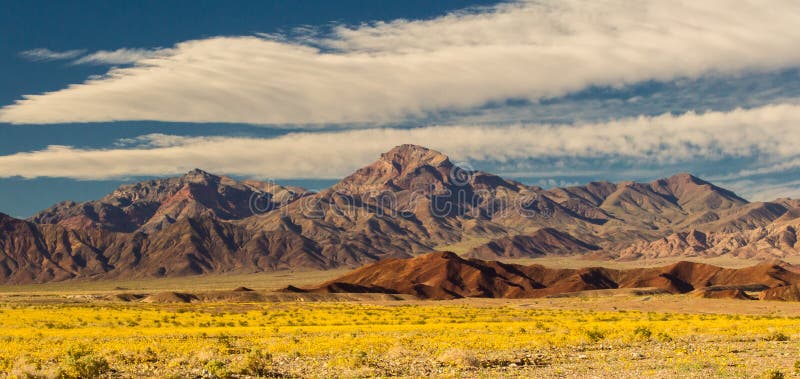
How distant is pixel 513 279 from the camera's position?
539 feet

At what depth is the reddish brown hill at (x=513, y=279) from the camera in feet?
489

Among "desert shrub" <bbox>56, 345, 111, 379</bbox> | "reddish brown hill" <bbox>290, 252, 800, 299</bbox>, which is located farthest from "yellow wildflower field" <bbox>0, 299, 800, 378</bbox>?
"reddish brown hill" <bbox>290, 252, 800, 299</bbox>

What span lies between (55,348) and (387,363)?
57.7 feet

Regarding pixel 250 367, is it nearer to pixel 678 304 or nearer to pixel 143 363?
pixel 143 363

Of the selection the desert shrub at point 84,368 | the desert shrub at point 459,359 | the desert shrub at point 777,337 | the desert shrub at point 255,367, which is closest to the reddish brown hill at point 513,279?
the desert shrub at point 777,337

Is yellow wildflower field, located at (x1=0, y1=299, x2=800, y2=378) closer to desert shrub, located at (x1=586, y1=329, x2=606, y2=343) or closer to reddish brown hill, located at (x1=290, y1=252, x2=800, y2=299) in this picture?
desert shrub, located at (x1=586, y1=329, x2=606, y2=343)

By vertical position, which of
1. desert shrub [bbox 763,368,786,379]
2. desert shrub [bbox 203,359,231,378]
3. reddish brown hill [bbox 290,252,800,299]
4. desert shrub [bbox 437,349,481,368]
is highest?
desert shrub [bbox 763,368,786,379]

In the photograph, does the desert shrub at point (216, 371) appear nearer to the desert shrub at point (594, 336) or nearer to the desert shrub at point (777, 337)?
the desert shrub at point (594, 336)

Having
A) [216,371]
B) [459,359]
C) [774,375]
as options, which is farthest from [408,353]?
[774,375]

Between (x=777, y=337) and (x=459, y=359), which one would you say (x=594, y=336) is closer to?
(x=777, y=337)

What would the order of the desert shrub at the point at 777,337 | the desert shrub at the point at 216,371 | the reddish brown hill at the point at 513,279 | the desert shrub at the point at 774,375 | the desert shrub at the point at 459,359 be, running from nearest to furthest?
the desert shrub at the point at 774,375 < the desert shrub at the point at 216,371 < the desert shrub at the point at 459,359 < the desert shrub at the point at 777,337 < the reddish brown hill at the point at 513,279

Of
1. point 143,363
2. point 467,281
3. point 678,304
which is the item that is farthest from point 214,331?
point 467,281

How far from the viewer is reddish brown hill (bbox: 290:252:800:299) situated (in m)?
Result: 149

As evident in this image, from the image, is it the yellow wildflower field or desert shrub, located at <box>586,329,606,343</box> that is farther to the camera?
desert shrub, located at <box>586,329,606,343</box>
